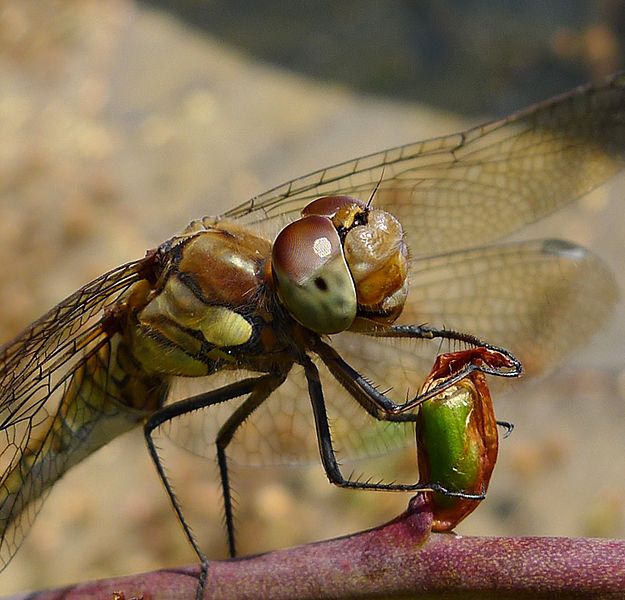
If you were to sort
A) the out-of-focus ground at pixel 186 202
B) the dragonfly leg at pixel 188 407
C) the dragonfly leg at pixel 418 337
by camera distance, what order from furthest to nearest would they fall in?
1. the out-of-focus ground at pixel 186 202
2. the dragonfly leg at pixel 188 407
3. the dragonfly leg at pixel 418 337

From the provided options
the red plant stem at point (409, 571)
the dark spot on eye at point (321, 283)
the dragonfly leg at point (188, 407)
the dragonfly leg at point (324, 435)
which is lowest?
the red plant stem at point (409, 571)

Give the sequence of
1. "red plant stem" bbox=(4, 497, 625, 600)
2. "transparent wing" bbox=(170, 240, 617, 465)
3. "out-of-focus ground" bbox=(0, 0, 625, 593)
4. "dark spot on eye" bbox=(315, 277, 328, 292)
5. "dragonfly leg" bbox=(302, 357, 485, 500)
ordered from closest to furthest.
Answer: "red plant stem" bbox=(4, 497, 625, 600) → "dark spot on eye" bbox=(315, 277, 328, 292) → "dragonfly leg" bbox=(302, 357, 485, 500) → "transparent wing" bbox=(170, 240, 617, 465) → "out-of-focus ground" bbox=(0, 0, 625, 593)

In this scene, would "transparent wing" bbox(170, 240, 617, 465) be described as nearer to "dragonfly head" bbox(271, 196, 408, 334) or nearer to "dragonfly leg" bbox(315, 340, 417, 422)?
"dragonfly leg" bbox(315, 340, 417, 422)

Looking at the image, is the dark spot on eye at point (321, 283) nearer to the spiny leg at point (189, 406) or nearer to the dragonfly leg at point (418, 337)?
the dragonfly leg at point (418, 337)

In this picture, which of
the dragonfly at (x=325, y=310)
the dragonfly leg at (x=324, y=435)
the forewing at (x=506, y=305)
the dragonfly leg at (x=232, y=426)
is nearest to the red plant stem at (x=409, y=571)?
the dragonfly at (x=325, y=310)

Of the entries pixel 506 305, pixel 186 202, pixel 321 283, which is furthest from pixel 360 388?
pixel 186 202

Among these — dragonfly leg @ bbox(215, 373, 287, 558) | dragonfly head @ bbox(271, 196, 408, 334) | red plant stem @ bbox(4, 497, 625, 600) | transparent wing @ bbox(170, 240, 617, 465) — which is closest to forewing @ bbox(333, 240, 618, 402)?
transparent wing @ bbox(170, 240, 617, 465)

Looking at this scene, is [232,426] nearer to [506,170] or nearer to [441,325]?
[441,325]
